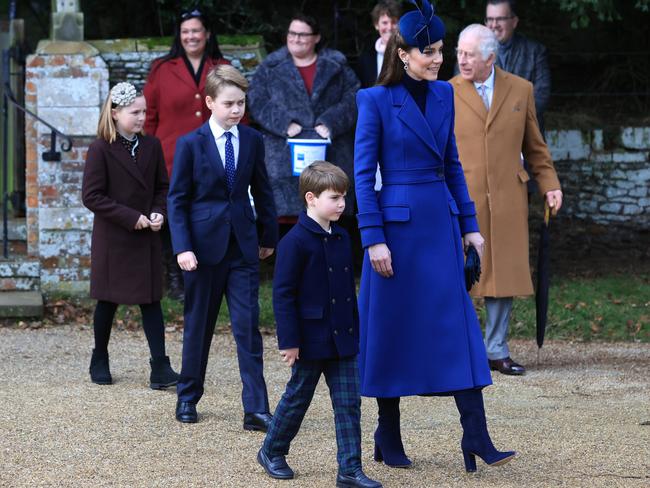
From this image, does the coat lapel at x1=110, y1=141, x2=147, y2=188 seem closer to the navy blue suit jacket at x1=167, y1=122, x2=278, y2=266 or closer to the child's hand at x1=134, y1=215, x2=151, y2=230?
the child's hand at x1=134, y1=215, x2=151, y2=230

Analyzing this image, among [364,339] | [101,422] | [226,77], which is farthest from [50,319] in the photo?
[364,339]

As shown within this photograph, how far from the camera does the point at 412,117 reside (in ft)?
17.2

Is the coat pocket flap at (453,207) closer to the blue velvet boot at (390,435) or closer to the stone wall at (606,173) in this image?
the blue velvet boot at (390,435)

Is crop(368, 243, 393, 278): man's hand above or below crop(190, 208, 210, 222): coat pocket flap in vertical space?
below

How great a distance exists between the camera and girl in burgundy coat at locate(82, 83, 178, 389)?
6934mm

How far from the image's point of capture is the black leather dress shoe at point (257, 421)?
19.5 feet

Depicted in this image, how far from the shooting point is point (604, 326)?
29.6ft

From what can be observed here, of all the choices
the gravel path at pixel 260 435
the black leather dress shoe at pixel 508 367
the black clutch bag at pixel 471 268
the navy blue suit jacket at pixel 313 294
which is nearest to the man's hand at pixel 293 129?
the gravel path at pixel 260 435

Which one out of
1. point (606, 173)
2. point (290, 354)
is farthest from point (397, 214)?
point (606, 173)

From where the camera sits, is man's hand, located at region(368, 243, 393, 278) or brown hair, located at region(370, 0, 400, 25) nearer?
man's hand, located at region(368, 243, 393, 278)

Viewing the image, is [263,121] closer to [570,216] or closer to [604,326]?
[604,326]

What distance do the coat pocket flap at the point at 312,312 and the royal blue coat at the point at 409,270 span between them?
0.32 meters

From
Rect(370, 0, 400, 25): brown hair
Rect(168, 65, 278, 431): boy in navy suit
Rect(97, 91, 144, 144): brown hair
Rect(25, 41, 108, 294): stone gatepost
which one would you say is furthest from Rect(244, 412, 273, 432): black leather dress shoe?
Rect(25, 41, 108, 294): stone gatepost

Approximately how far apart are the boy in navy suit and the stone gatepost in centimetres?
354
